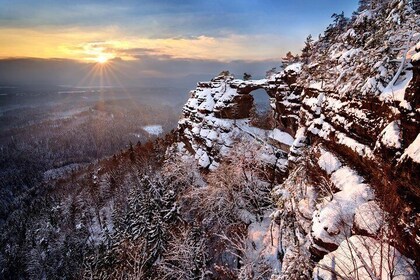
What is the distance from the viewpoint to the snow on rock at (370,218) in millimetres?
9367

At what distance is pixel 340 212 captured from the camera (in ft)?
36.8

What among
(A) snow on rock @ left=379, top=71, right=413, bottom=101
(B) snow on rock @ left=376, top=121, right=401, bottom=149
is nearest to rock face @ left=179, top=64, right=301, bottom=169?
(A) snow on rock @ left=379, top=71, right=413, bottom=101

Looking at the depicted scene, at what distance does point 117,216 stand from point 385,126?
4402 centimetres

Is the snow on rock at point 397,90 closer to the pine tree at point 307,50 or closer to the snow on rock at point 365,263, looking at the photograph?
the snow on rock at point 365,263

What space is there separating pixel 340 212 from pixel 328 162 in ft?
15.0

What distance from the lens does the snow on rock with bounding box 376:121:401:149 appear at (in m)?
10.3

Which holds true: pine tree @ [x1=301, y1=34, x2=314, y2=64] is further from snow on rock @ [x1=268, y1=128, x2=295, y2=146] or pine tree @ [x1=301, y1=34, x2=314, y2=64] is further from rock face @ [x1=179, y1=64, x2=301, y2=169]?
snow on rock @ [x1=268, y1=128, x2=295, y2=146]

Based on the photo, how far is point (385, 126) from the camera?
11.8m

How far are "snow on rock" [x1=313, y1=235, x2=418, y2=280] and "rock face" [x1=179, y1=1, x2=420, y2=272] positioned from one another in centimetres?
39

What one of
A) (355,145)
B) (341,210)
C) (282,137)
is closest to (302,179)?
(355,145)

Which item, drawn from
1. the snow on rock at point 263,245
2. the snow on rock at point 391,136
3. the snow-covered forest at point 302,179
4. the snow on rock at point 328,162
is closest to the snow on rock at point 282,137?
the snow-covered forest at point 302,179

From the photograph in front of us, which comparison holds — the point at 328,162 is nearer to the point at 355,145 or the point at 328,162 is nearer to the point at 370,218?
the point at 355,145

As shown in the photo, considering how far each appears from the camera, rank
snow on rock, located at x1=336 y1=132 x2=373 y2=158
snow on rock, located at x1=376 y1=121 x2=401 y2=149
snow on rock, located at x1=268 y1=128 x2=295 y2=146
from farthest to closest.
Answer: snow on rock, located at x1=268 y1=128 x2=295 y2=146, snow on rock, located at x1=336 y1=132 x2=373 y2=158, snow on rock, located at x1=376 y1=121 x2=401 y2=149

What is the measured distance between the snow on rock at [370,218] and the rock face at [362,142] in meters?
0.04
